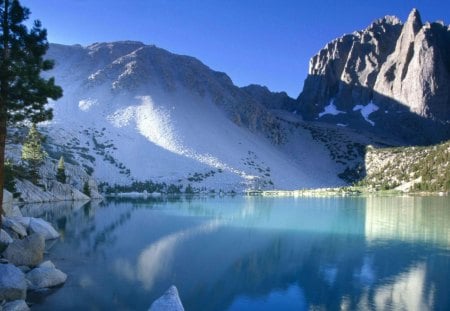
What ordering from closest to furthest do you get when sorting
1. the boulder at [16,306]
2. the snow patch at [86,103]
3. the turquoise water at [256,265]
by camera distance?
the boulder at [16,306] < the turquoise water at [256,265] < the snow patch at [86,103]

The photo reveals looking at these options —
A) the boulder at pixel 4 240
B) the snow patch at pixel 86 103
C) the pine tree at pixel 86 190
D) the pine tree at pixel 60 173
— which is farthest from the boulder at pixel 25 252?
the snow patch at pixel 86 103

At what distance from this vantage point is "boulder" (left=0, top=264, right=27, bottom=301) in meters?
16.6

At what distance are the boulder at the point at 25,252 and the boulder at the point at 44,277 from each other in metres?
2.03

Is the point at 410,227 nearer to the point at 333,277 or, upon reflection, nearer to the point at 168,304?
the point at 333,277

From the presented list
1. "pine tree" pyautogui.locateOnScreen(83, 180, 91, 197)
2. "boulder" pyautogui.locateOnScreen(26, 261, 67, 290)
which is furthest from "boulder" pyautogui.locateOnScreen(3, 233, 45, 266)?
"pine tree" pyautogui.locateOnScreen(83, 180, 91, 197)

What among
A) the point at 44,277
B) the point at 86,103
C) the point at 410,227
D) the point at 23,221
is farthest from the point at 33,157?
the point at 86,103

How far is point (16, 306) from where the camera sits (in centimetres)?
1565

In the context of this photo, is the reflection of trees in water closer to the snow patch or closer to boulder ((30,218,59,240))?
boulder ((30,218,59,240))

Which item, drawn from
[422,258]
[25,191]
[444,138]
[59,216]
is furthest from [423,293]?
[444,138]

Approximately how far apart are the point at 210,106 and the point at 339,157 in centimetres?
5140

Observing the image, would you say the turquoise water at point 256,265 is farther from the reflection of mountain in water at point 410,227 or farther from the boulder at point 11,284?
the boulder at point 11,284

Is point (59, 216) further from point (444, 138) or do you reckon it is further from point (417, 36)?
point (417, 36)

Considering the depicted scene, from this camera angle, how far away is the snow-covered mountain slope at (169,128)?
374 ft

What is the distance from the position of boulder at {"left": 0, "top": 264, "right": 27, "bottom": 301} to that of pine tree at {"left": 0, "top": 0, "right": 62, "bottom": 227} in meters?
3.03
